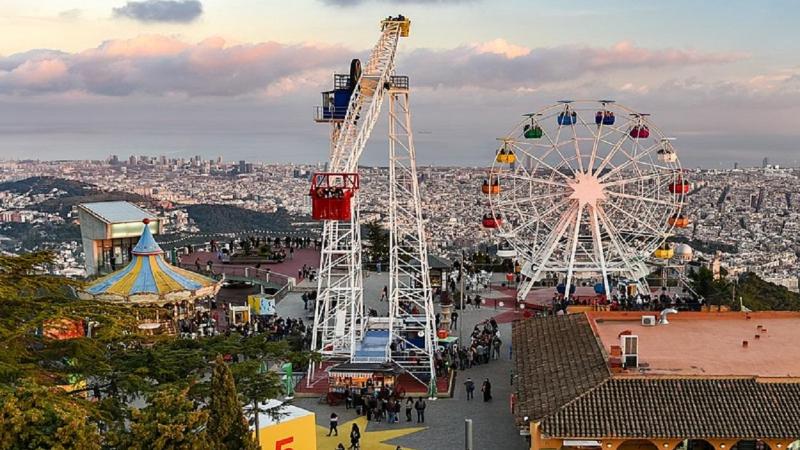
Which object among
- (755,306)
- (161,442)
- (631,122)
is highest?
(631,122)

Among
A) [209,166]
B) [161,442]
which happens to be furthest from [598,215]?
[209,166]

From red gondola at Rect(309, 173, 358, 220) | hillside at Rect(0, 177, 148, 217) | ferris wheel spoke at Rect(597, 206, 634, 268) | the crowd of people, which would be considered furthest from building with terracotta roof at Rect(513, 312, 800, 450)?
hillside at Rect(0, 177, 148, 217)

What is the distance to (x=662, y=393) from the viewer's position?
66.9 ft

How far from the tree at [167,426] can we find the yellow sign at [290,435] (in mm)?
6186

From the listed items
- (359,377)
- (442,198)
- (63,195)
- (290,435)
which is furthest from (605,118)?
(442,198)

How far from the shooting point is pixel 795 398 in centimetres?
1991

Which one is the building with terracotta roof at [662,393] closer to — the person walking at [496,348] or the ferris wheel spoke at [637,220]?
the person walking at [496,348]

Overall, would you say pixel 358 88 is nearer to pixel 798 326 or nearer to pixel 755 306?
pixel 798 326

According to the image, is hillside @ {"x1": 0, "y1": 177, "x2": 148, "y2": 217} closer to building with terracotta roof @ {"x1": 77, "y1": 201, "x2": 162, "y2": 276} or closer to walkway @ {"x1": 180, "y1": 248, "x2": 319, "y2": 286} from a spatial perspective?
walkway @ {"x1": 180, "y1": 248, "x2": 319, "y2": 286}

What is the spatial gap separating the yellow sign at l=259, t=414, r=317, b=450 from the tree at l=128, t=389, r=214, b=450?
244 inches

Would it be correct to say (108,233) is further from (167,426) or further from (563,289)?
(167,426)

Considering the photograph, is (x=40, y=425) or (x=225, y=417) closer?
(x=40, y=425)

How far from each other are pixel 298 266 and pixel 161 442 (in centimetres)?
4101

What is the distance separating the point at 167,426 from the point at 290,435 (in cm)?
776
